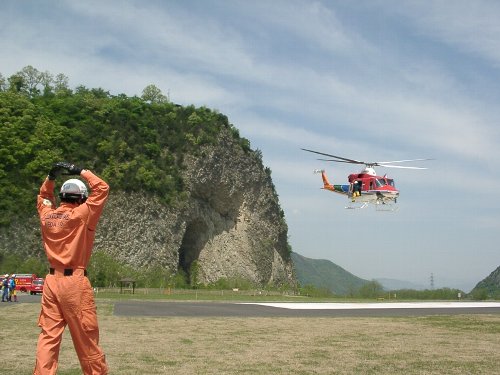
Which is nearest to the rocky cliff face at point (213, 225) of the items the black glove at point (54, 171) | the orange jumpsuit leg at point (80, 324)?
the black glove at point (54, 171)

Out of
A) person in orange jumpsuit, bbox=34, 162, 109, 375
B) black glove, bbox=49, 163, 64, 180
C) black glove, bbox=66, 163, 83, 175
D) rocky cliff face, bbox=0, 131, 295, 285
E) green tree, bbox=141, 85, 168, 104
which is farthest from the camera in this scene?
green tree, bbox=141, 85, 168, 104

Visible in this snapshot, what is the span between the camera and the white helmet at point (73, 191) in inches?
245

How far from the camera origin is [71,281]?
5.82 m

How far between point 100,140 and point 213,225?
1920 centimetres

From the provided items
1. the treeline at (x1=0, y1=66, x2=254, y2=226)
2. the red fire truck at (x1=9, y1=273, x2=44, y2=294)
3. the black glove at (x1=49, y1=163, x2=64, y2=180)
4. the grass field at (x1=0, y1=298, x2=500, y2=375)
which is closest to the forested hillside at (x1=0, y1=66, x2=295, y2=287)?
the treeline at (x1=0, y1=66, x2=254, y2=226)

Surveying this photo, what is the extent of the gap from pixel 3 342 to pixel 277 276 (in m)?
73.2

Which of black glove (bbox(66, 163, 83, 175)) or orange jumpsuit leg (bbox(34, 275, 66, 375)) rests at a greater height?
black glove (bbox(66, 163, 83, 175))

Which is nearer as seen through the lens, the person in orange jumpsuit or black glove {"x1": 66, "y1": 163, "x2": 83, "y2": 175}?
the person in orange jumpsuit

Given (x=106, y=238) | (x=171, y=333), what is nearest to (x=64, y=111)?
(x=106, y=238)

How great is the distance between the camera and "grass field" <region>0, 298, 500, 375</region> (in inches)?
352

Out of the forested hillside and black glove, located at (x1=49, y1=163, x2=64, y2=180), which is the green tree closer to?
the forested hillside

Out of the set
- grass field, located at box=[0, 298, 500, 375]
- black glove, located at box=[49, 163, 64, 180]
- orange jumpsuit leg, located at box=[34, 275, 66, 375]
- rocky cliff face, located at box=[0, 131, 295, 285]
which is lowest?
grass field, located at box=[0, 298, 500, 375]

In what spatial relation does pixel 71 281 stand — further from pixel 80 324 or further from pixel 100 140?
pixel 100 140

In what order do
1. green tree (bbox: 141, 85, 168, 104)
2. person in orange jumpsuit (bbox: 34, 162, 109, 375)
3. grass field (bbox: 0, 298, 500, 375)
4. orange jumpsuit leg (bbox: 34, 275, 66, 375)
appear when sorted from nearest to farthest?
orange jumpsuit leg (bbox: 34, 275, 66, 375) < person in orange jumpsuit (bbox: 34, 162, 109, 375) < grass field (bbox: 0, 298, 500, 375) < green tree (bbox: 141, 85, 168, 104)
